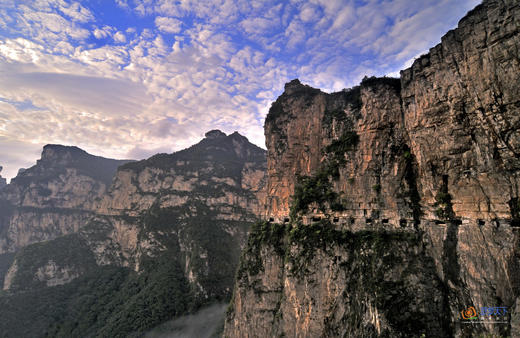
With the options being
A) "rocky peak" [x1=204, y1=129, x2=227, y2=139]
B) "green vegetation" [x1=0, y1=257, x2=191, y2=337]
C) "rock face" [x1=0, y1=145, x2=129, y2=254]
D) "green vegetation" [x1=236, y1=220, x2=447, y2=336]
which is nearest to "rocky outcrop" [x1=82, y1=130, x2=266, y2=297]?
"green vegetation" [x1=0, y1=257, x2=191, y2=337]

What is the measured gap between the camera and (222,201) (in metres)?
93.0

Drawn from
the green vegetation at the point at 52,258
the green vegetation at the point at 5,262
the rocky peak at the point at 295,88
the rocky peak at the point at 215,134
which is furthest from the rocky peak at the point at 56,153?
the rocky peak at the point at 295,88

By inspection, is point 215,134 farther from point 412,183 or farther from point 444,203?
point 444,203

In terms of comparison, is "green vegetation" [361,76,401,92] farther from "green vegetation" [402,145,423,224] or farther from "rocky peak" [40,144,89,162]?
"rocky peak" [40,144,89,162]

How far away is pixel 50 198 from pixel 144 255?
96.9 m

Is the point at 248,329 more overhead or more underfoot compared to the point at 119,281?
more overhead

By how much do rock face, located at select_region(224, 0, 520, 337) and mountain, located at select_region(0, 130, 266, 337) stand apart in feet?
74.3

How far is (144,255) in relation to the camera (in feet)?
250

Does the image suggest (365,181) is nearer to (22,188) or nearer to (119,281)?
(119,281)

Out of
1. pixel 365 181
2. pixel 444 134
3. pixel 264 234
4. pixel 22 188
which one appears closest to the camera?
pixel 444 134

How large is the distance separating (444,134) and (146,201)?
10495cm

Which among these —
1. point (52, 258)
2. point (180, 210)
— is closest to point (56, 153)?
point (52, 258)

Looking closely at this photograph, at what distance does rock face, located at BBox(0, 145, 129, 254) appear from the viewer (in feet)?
382

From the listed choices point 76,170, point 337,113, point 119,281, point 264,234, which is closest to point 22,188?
point 76,170
